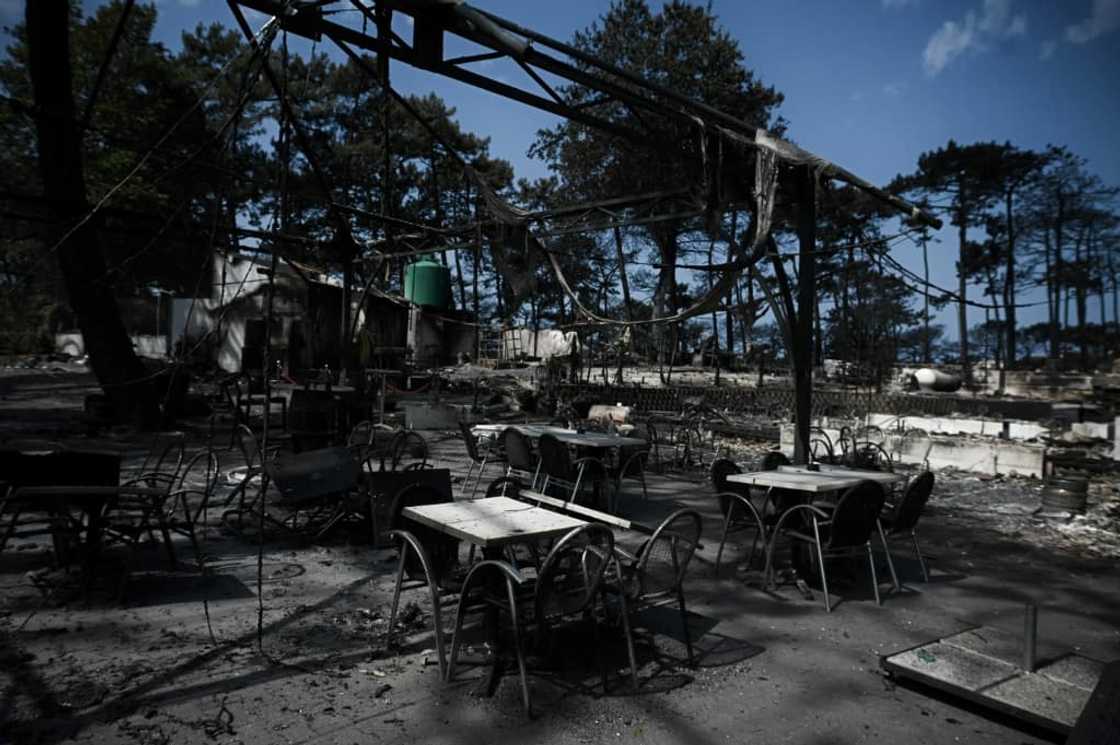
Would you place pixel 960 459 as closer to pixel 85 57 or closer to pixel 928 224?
pixel 928 224

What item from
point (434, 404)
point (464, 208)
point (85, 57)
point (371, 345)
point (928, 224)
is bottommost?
point (434, 404)

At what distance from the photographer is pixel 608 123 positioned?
6648mm

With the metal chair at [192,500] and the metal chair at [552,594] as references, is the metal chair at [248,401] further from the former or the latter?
the metal chair at [552,594]

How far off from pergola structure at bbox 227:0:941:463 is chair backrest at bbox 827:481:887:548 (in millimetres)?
2154

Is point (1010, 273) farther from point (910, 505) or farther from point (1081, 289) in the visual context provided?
point (910, 505)

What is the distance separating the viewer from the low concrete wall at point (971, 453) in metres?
10.1

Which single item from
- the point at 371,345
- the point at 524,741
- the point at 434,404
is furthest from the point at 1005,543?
the point at 371,345

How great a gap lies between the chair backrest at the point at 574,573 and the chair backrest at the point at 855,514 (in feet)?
5.93

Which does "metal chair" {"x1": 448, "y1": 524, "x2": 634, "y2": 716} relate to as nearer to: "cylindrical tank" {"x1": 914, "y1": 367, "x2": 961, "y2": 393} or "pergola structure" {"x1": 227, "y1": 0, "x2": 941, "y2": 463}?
"pergola structure" {"x1": 227, "y1": 0, "x2": 941, "y2": 463}

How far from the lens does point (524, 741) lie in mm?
2771

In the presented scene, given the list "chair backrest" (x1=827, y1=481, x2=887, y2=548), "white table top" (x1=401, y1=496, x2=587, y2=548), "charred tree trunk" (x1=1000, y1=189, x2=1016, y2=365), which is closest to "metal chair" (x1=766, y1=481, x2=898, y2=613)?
"chair backrest" (x1=827, y1=481, x2=887, y2=548)

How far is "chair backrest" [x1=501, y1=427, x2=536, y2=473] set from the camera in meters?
6.98

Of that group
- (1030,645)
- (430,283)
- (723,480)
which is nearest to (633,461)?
(723,480)

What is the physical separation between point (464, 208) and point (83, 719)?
35.4m
